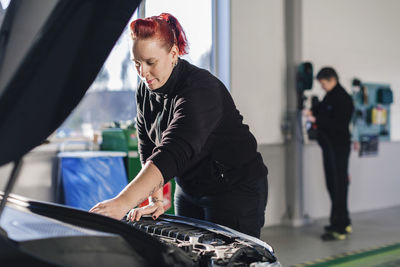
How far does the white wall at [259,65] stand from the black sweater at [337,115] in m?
0.72

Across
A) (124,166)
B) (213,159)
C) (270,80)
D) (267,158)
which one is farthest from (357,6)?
(213,159)

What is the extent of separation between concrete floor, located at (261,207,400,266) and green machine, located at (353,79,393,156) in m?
1.06

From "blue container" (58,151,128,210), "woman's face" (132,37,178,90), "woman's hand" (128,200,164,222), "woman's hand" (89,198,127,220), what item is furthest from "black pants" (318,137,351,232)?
"woman's hand" (89,198,127,220)

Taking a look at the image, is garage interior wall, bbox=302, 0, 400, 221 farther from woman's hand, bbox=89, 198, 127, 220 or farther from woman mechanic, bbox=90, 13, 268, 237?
woman's hand, bbox=89, 198, 127, 220

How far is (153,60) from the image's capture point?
5.41 ft

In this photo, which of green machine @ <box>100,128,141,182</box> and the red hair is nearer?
the red hair

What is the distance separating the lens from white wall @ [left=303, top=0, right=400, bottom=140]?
6016mm

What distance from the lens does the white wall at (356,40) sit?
19.7ft

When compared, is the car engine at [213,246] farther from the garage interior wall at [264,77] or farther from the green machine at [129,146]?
the garage interior wall at [264,77]

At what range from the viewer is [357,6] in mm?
6641

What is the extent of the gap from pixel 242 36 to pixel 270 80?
63 centimetres

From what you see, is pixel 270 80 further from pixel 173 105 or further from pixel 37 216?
pixel 37 216

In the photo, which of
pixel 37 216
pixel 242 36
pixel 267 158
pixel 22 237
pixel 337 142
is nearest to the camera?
pixel 22 237

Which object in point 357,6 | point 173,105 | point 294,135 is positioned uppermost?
point 357,6
